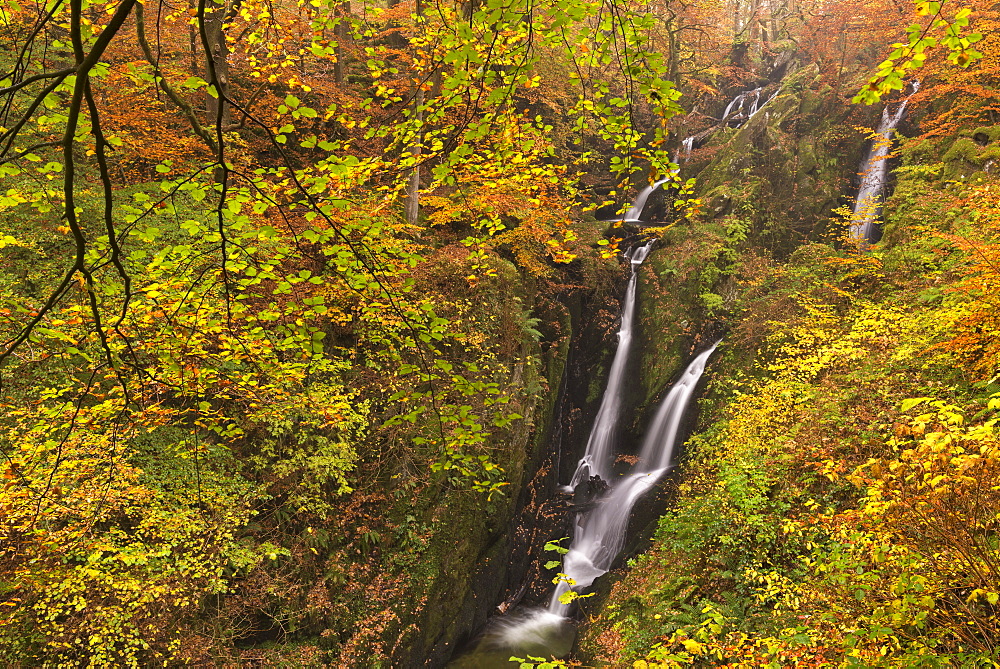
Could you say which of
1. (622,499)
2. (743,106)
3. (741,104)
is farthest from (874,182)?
(622,499)

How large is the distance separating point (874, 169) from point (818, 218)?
2.00 metres

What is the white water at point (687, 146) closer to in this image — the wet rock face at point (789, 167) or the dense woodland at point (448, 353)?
the wet rock face at point (789, 167)

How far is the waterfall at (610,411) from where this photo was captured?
496 inches

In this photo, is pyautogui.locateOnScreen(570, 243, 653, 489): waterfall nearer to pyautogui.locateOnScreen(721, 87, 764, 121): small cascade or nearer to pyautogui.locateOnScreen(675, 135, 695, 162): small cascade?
pyautogui.locateOnScreen(675, 135, 695, 162): small cascade

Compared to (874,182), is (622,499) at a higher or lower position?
lower

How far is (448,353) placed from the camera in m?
8.30

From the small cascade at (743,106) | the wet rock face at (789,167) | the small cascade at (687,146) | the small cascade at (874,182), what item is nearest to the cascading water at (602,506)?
the wet rock face at (789,167)

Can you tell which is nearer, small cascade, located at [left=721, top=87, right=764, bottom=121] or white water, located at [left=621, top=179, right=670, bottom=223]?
white water, located at [left=621, top=179, right=670, bottom=223]

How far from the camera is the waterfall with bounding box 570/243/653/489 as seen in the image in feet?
41.3

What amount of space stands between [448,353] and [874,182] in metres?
12.8

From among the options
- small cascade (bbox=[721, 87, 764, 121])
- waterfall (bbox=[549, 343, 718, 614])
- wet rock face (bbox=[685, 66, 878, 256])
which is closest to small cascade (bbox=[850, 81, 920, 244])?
wet rock face (bbox=[685, 66, 878, 256])

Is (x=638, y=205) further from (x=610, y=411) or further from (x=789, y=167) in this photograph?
(x=610, y=411)

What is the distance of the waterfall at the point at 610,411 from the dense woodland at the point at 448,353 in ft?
1.13

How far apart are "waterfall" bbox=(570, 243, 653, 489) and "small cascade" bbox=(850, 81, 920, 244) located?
5.25m
